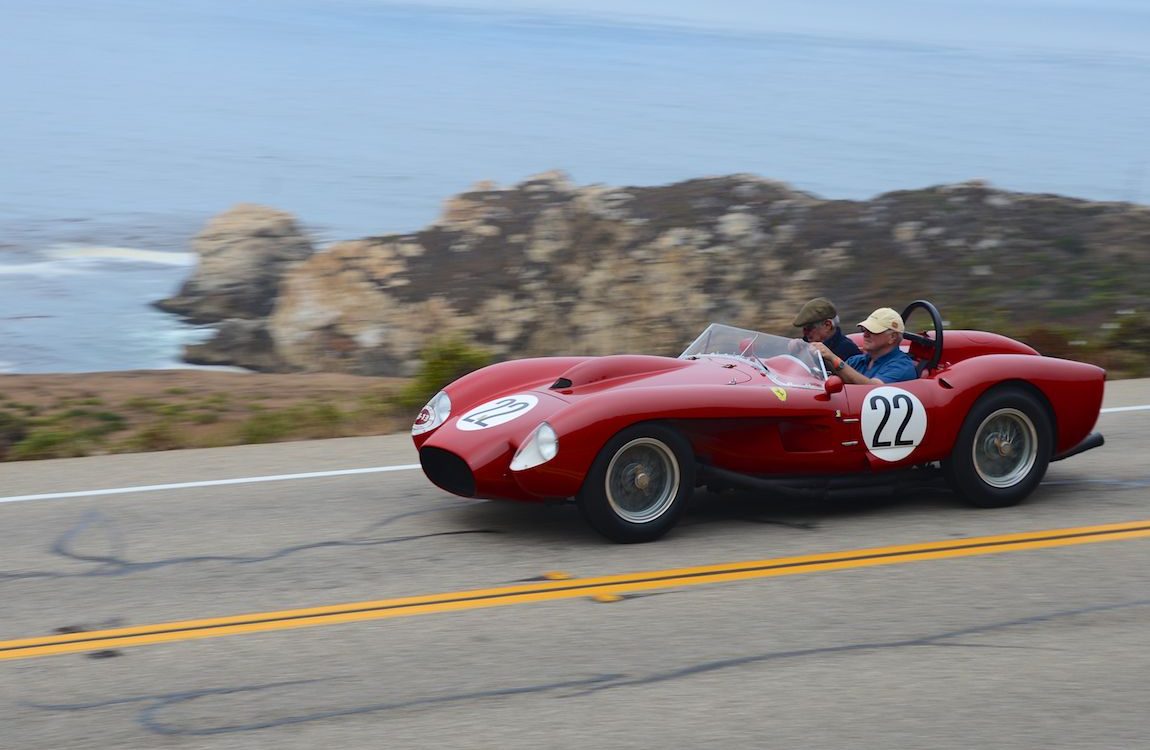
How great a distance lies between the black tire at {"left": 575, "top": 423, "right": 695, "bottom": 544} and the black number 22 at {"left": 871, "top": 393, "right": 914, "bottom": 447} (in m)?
1.13

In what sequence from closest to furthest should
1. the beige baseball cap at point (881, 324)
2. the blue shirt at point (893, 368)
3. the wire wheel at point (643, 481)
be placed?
1. the wire wheel at point (643, 481)
2. the blue shirt at point (893, 368)
3. the beige baseball cap at point (881, 324)

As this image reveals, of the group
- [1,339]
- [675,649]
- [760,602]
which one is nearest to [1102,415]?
[760,602]

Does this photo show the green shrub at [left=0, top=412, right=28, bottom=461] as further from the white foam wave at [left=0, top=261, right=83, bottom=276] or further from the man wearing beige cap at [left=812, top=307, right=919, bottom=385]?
the white foam wave at [left=0, top=261, right=83, bottom=276]

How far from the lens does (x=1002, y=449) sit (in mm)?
7555

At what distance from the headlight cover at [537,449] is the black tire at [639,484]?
248mm

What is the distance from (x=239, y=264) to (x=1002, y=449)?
46.4ft

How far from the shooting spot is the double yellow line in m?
5.38

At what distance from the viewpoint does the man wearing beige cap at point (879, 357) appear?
24.1 feet

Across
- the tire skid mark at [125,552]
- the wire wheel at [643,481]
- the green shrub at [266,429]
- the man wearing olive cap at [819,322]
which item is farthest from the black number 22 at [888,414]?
the green shrub at [266,429]

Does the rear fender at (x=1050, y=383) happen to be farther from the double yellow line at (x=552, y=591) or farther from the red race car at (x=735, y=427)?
the double yellow line at (x=552, y=591)

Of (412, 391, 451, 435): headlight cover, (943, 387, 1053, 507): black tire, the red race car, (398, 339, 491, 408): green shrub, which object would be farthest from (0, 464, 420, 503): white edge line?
(943, 387, 1053, 507): black tire

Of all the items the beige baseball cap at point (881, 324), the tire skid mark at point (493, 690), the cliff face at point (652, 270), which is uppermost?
the cliff face at point (652, 270)

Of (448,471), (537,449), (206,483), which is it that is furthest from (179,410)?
(537,449)

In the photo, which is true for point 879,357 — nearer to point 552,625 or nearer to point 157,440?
point 552,625
